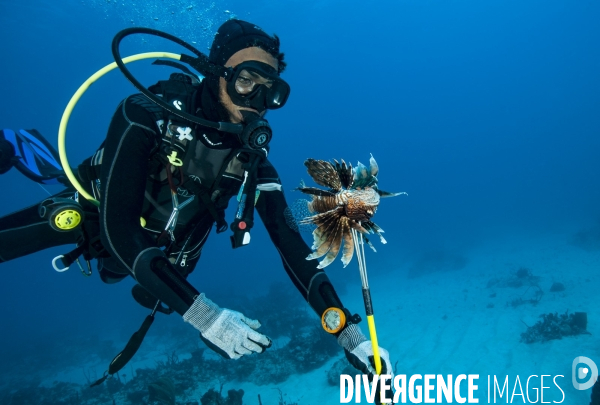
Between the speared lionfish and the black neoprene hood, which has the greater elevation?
the black neoprene hood

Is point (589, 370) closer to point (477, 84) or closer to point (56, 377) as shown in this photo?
point (56, 377)

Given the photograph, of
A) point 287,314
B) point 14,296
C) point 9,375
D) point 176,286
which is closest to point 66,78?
point 14,296

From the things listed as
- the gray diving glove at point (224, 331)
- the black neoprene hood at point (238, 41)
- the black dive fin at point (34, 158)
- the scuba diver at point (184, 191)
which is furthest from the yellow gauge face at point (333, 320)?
the black dive fin at point (34, 158)

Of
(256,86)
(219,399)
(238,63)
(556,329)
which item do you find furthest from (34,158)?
(556,329)

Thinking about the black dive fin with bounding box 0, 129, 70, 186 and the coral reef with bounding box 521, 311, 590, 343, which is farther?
the coral reef with bounding box 521, 311, 590, 343

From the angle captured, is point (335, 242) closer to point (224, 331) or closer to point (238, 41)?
point (224, 331)

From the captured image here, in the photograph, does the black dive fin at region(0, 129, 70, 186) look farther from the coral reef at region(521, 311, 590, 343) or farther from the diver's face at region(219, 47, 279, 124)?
the coral reef at region(521, 311, 590, 343)

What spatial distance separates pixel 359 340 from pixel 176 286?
4.72ft

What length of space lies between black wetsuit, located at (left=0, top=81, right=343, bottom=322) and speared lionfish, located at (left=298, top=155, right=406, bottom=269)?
1285 millimetres

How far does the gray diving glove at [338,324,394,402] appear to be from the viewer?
7.37ft

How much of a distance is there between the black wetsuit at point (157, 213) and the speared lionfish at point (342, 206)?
1285 millimetres

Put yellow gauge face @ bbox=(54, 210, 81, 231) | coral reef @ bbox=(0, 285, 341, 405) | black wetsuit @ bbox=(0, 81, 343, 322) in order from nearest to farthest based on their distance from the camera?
black wetsuit @ bbox=(0, 81, 343, 322) < yellow gauge face @ bbox=(54, 210, 81, 231) < coral reef @ bbox=(0, 285, 341, 405)

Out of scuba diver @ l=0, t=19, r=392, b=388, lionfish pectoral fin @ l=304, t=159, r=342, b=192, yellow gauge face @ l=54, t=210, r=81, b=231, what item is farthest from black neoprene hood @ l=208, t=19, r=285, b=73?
lionfish pectoral fin @ l=304, t=159, r=342, b=192

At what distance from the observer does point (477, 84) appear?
130 metres
